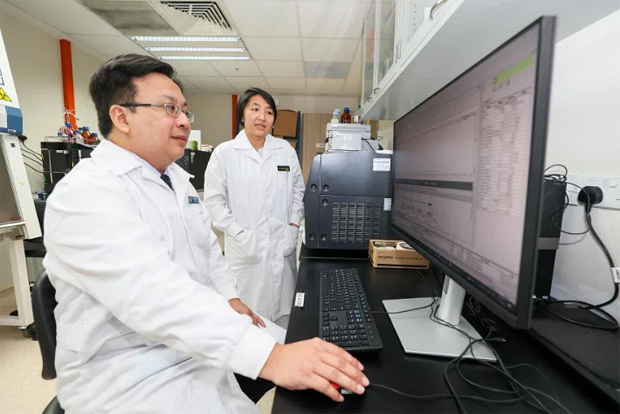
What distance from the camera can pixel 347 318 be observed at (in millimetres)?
687

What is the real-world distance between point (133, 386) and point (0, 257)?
3.08 meters

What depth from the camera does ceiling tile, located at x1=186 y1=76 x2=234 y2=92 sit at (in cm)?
489

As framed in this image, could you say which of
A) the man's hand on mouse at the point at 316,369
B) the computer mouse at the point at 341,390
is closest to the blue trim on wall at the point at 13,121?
the man's hand on mouse at the point at 316,369

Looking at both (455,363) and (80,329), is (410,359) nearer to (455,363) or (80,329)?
(455,363)

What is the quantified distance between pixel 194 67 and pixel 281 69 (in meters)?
1.23

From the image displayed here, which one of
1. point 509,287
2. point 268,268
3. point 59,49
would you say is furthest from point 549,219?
point 59,49

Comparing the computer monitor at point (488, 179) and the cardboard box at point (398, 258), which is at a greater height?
the computer monitor at point (488, 179)

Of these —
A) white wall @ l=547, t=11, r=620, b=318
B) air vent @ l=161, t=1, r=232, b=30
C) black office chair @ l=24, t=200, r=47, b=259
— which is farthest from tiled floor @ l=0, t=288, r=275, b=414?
air vent @ l=161, t=1, r=232, b=30

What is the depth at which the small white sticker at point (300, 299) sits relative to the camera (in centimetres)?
80

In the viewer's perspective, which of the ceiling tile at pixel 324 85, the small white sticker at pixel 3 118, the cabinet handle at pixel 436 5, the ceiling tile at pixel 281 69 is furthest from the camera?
the ceiling tile at pixel 324 85

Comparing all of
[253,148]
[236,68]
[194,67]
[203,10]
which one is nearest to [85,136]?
[203,10]

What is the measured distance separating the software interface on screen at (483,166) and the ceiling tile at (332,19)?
7.52ft

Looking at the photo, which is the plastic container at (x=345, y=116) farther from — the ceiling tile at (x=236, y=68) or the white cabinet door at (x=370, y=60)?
the ceiling tile at (x=236, y=68)

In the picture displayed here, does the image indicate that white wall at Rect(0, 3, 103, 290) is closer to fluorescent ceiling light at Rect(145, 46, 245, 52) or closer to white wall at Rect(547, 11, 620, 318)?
fluorescent ceiling light at Rect(145, 46, 245, 52)
